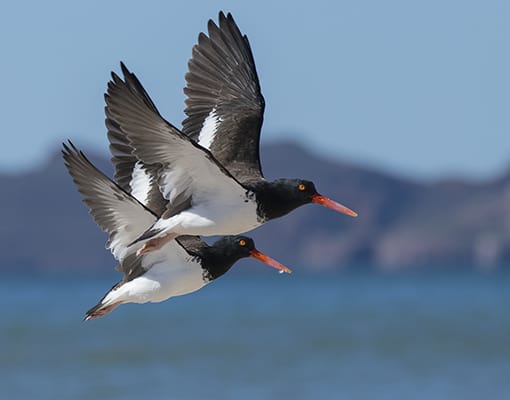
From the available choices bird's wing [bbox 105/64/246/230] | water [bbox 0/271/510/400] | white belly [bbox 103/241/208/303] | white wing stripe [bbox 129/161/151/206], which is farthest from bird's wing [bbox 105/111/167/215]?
water [bbox 0/271/510/400]

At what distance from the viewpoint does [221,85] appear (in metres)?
16.8

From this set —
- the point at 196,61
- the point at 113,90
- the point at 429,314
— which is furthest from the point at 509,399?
the point at 429,314

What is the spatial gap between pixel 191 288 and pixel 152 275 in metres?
0.40

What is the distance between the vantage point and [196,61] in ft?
54.8

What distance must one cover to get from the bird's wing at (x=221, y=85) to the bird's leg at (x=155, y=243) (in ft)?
8.86

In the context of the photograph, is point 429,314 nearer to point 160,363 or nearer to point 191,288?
point 160,363

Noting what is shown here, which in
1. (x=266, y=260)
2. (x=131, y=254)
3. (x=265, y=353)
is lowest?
(x=265, y=353)

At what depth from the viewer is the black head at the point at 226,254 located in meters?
14.5

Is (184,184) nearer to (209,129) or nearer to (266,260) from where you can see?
(266,260)

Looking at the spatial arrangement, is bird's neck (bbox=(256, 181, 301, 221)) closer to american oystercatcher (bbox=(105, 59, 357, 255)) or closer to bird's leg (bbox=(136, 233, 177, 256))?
american oystercatcher (bbox=(105, 59, 357, 255))

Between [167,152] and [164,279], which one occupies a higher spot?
[167,152]

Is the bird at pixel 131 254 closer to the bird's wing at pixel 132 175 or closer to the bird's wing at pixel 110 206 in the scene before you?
the bird's wing at pixel 110 206

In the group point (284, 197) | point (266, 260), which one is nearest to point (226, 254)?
point (266, 260)

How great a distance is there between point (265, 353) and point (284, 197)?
1692 inches
